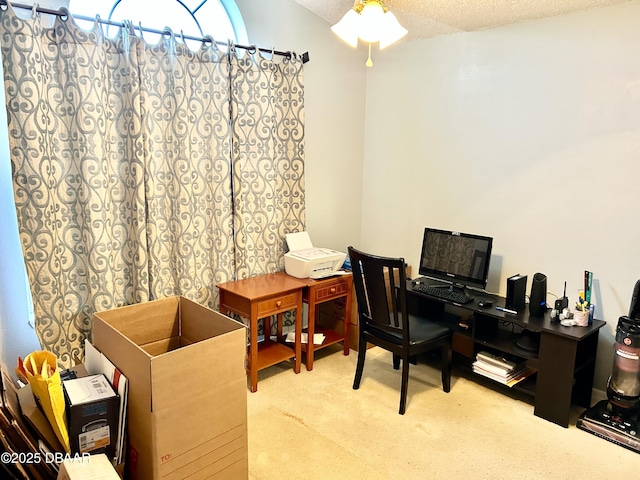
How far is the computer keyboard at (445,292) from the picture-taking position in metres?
2.97

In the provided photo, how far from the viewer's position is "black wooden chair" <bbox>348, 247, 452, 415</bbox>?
2.66 meters

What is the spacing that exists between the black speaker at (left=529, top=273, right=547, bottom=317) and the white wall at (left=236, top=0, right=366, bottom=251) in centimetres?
166

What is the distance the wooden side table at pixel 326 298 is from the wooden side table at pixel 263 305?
0.07 meters

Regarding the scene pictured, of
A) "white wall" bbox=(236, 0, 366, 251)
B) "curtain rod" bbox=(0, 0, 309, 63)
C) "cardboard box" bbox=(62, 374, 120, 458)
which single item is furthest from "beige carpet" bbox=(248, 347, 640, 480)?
"curtain rod" bbox=(0, 0, 309, 63)

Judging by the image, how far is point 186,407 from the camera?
4.91 feet

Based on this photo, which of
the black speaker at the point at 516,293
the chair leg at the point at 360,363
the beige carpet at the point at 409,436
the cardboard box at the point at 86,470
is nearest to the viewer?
the cardboard box at the point at 86,470

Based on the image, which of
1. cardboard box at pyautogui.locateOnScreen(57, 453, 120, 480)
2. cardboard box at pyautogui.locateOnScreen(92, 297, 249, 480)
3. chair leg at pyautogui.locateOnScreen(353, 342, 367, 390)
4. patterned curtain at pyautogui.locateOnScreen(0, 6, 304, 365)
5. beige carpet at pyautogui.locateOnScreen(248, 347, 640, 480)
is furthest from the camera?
chair leg at pyautogui.locateOnScreen(353, 342, 367, 390)

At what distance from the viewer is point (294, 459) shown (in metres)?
2.29

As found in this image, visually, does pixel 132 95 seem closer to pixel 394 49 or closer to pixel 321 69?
pixel 321 69

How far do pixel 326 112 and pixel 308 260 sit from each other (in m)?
1.26

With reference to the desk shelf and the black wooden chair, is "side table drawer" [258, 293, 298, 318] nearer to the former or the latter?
the desk shelf

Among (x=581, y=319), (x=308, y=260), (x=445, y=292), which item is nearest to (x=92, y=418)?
(x=308, y=260)

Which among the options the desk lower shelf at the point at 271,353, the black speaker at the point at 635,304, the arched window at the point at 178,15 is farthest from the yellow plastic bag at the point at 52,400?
the black speaker at the point at 635,304

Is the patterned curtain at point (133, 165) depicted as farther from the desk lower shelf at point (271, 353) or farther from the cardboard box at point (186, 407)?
the cardboard box at point (186, 407)
